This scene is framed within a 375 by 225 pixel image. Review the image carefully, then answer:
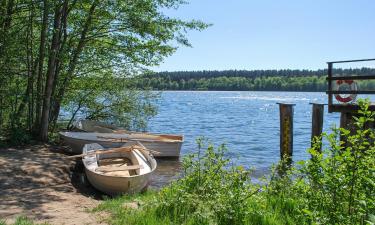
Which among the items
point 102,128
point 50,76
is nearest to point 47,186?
point 50,76

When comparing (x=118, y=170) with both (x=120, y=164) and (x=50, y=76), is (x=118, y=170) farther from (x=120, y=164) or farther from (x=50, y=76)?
(x=50, y=76)

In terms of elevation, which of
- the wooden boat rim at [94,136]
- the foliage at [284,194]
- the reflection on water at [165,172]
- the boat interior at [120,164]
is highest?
the foliage at [284,194]

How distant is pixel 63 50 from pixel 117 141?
153 inches

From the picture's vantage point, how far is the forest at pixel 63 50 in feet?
44.5

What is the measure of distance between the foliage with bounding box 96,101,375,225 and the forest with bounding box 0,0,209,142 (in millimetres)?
7665

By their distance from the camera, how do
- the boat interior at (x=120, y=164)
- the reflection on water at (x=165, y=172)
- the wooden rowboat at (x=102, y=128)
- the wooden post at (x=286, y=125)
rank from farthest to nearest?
the wooden rowboat at (x=102, y=128) < the wooden post at (x=286, y=125) < the reflection on water at (x=165, y=172) < the boat interior at (x=120, y=164)

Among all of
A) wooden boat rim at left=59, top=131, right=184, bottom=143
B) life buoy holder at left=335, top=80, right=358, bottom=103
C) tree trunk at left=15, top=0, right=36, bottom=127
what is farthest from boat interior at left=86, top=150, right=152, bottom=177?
life buoy holder at left=335, top=80, right=358, bottom=103

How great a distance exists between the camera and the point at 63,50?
1420 centimetres

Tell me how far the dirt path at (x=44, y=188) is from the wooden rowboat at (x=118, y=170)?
389 millimetres

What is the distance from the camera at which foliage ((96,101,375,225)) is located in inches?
164

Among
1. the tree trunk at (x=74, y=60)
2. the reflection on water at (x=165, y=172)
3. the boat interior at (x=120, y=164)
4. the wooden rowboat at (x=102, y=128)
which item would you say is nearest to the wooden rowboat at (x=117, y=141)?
the wooden rowboat at (x=102, y=128)

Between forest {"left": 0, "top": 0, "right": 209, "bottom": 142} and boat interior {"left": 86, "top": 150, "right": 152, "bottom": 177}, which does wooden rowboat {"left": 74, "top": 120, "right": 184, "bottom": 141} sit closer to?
forest {"left": 0, "top": 0, "right": 209, "bottom": 142}

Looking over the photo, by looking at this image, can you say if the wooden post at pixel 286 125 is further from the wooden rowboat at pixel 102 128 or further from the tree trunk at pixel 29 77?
the tree trunk at pixel 29 77

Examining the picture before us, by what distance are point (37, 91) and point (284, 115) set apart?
353 inches
